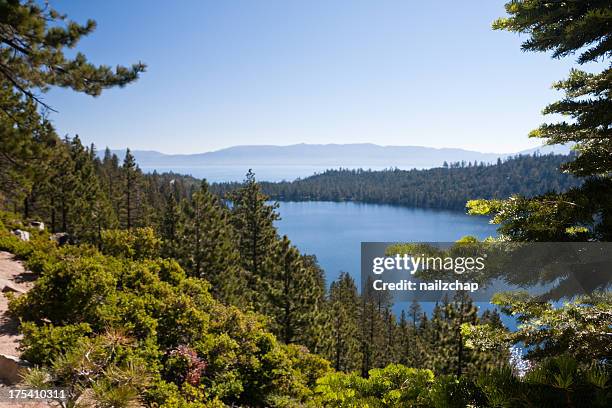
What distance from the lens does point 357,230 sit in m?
151

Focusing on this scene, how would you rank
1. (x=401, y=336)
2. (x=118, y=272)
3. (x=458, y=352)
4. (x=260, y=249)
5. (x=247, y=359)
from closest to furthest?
1. (x=247, y=359)
2. (x=118, y=272)
3. (x=458, y=352)
4. (x=260, y=249)
5. (x=401, y=336)

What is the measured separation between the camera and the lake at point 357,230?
109 metres

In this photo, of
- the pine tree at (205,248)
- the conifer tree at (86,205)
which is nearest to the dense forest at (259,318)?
the pine tree at (205,248)

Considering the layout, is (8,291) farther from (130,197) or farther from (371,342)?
(371,342)

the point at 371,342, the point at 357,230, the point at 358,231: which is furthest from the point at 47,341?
the point at 357,230

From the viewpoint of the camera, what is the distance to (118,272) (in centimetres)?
1170

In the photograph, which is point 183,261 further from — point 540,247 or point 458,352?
point 540,247

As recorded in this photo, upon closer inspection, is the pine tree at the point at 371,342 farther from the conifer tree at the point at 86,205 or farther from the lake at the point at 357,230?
the lake at the point at 357,230

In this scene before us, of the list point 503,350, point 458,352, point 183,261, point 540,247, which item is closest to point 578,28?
point 540,247

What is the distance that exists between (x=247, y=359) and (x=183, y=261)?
1581cm

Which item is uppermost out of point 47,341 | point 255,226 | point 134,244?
point 134,244

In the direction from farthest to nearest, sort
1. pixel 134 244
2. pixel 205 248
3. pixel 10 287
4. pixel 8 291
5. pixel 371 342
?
pixel 371 342 → pixel 205 248 → pixel 134 244 → pixel 10 287 → pixel 8 291

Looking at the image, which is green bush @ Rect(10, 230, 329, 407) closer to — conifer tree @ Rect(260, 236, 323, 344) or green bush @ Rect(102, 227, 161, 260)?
green bush @ Rect(102, 227, 161, 260)

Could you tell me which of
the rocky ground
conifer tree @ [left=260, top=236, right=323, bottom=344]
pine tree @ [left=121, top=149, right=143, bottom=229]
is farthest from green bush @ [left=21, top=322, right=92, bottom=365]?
pine tree @ [left=121, top=149, right=143, bottom=229]
